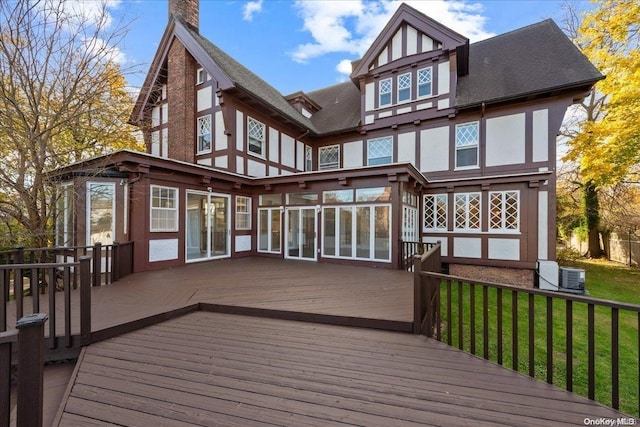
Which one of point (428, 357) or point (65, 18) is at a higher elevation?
point (65, 18)

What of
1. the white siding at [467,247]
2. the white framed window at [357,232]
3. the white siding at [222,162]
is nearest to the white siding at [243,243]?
the white siding at [222,162]

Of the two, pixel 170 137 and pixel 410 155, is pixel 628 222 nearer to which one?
pixel 410 155

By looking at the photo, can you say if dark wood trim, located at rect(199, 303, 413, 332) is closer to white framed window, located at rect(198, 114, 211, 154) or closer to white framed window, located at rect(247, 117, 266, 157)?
white framed window, located at rect(247, 117, 266, 157)

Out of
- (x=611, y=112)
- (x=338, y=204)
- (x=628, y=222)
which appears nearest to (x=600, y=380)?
(x=338, y=204)

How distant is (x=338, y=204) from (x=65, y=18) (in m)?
7.90

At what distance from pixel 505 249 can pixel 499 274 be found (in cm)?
91

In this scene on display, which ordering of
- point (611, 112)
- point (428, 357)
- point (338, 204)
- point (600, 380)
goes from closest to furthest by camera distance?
point (428, 357), point (600, 380), point (338, 204), point (611, 112)

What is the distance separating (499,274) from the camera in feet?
30.1

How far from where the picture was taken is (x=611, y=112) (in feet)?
33.3

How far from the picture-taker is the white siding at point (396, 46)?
Answer: 35.9 ft

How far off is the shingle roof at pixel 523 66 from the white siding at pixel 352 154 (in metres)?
4.24

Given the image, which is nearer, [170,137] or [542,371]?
[542,371]

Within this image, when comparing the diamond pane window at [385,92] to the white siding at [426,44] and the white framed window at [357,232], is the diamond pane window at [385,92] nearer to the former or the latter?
the white siding at [426,44]

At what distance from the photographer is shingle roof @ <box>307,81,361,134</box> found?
41.3 feet
